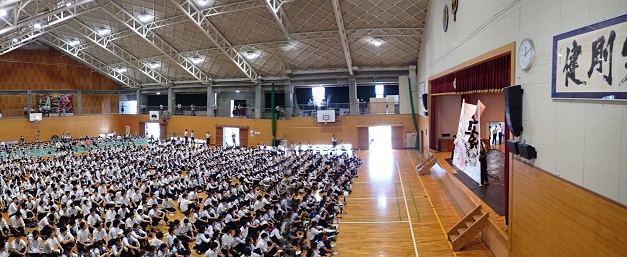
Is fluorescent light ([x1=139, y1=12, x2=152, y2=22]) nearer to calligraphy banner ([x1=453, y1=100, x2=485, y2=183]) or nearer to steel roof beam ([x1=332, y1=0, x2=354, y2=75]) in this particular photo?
steel roof beam ([x1=332, y1=0, x2=354, y2=75])

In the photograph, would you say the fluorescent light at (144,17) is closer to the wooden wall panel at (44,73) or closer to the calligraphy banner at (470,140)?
the wooden wall panel at (44,73)

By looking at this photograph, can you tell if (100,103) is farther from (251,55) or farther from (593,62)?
(593,62)

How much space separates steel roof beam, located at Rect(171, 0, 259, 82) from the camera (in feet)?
84.2

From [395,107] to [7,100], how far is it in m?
35.1

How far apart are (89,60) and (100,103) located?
20.8ft

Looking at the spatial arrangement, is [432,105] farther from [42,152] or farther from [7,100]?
[7,100]

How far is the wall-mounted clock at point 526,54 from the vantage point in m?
8.30

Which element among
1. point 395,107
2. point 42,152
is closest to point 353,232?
point 395,107

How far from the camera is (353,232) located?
13.5 meters

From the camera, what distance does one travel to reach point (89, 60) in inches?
1655

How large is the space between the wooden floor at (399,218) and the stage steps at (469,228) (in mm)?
224

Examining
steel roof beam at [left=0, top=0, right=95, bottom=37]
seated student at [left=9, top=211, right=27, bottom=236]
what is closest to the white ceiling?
steel roof beam at [left=0, top=0, right=95, bottom=37]

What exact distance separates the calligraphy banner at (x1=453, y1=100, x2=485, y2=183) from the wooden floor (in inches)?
65.2

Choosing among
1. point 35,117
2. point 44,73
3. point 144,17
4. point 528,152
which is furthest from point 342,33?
point 44,73
